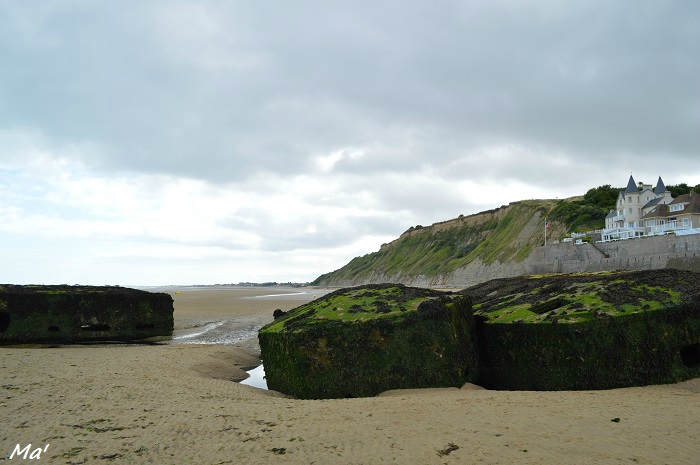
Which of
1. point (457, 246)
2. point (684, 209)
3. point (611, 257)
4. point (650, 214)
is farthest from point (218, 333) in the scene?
point (457, 246)

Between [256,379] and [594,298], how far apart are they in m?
8.94

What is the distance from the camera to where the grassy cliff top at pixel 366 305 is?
9750 mm

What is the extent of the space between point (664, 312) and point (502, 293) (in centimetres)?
527

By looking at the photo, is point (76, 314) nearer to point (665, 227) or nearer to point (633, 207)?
point (665, 227)

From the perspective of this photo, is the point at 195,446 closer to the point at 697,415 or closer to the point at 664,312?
the point at 697,415

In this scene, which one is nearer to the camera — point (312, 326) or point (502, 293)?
point (312, 326)

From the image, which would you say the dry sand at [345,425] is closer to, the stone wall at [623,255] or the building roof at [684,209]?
the stone wall at [623,255]

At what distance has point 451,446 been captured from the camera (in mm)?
5246

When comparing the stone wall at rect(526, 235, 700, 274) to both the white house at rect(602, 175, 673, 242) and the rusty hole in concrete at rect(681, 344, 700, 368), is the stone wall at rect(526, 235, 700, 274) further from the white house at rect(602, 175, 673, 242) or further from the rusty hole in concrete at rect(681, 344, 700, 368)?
the rusty hole in concrete at rect(681, 344, 700, 368)

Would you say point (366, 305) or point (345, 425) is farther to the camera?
point (366, 305)

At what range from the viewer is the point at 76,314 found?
19891 millimetres

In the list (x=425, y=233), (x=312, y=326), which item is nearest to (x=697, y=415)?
(x=312, y=326)

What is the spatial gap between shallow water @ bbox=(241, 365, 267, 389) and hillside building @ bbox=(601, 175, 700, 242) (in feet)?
156

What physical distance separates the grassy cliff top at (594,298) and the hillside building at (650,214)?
4394 centimetres
